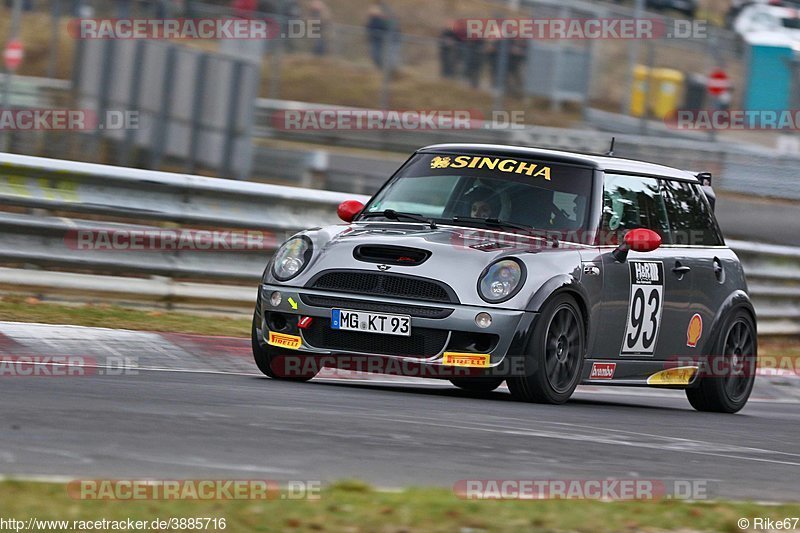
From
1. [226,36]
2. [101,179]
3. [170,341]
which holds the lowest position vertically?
[170,341]

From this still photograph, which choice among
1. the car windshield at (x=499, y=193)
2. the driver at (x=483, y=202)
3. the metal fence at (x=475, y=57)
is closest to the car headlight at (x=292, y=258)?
the car windshield at (x=499, y=193)

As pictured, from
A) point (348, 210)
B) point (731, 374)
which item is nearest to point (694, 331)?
point (731, 374)

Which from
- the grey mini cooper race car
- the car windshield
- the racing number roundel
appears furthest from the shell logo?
the car windshield

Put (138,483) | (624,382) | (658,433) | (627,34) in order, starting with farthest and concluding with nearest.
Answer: (627,34) < (624,382) < (658,433) < (138,483)

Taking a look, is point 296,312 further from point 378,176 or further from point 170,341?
point 378,176

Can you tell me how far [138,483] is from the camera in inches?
206

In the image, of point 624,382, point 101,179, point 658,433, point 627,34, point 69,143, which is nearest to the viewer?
point 658,433

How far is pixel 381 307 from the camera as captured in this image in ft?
28.9

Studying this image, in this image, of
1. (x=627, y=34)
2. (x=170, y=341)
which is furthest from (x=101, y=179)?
(x=627, y=34)

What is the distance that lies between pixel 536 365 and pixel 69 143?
15336 millimetres

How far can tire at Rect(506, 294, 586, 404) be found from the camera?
29.0 feet

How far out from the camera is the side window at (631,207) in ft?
32.6

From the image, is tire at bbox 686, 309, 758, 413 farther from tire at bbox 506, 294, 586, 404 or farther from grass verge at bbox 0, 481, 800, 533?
grass verge at bbox 0, 481, 800, 533

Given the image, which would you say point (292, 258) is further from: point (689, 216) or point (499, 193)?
point (689, 216)
